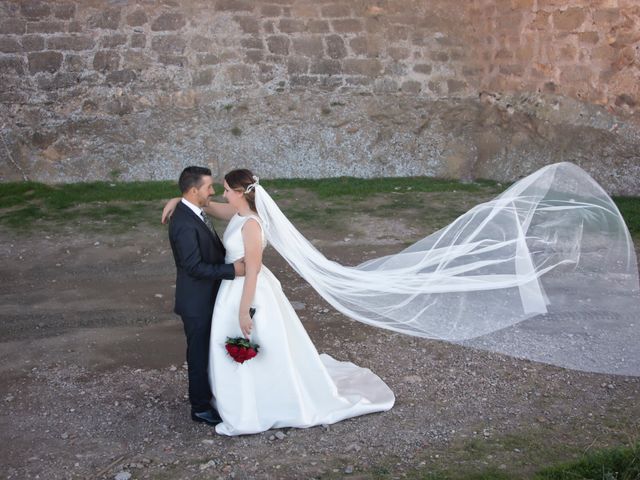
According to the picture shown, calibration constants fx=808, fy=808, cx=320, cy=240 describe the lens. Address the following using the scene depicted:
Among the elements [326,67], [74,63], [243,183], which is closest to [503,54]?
[326,67]

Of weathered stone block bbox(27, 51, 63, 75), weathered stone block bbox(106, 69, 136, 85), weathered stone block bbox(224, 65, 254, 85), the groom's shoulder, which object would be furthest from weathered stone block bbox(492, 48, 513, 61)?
the groom's shoulder

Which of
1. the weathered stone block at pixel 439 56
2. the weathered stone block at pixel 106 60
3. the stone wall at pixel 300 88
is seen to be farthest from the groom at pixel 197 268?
the weathered stone block at pixel 439 56

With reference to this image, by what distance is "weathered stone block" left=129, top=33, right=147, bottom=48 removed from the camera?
1112 centimetres

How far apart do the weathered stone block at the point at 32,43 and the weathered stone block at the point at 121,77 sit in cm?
98

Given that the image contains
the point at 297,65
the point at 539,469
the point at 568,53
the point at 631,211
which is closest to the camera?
the point at 539,469

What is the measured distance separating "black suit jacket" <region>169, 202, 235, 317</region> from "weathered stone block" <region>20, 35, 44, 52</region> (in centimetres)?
753

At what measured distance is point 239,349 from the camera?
171 inches

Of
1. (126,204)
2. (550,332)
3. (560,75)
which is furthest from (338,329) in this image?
(560,75)

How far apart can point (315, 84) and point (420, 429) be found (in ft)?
26.0

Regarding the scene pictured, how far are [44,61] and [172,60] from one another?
171 centimetres

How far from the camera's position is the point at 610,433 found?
4.41 metres

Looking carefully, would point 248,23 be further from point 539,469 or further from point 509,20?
point 539,469

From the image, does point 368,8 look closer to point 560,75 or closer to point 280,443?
point 560,75

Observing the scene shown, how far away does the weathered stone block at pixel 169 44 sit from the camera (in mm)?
11172
